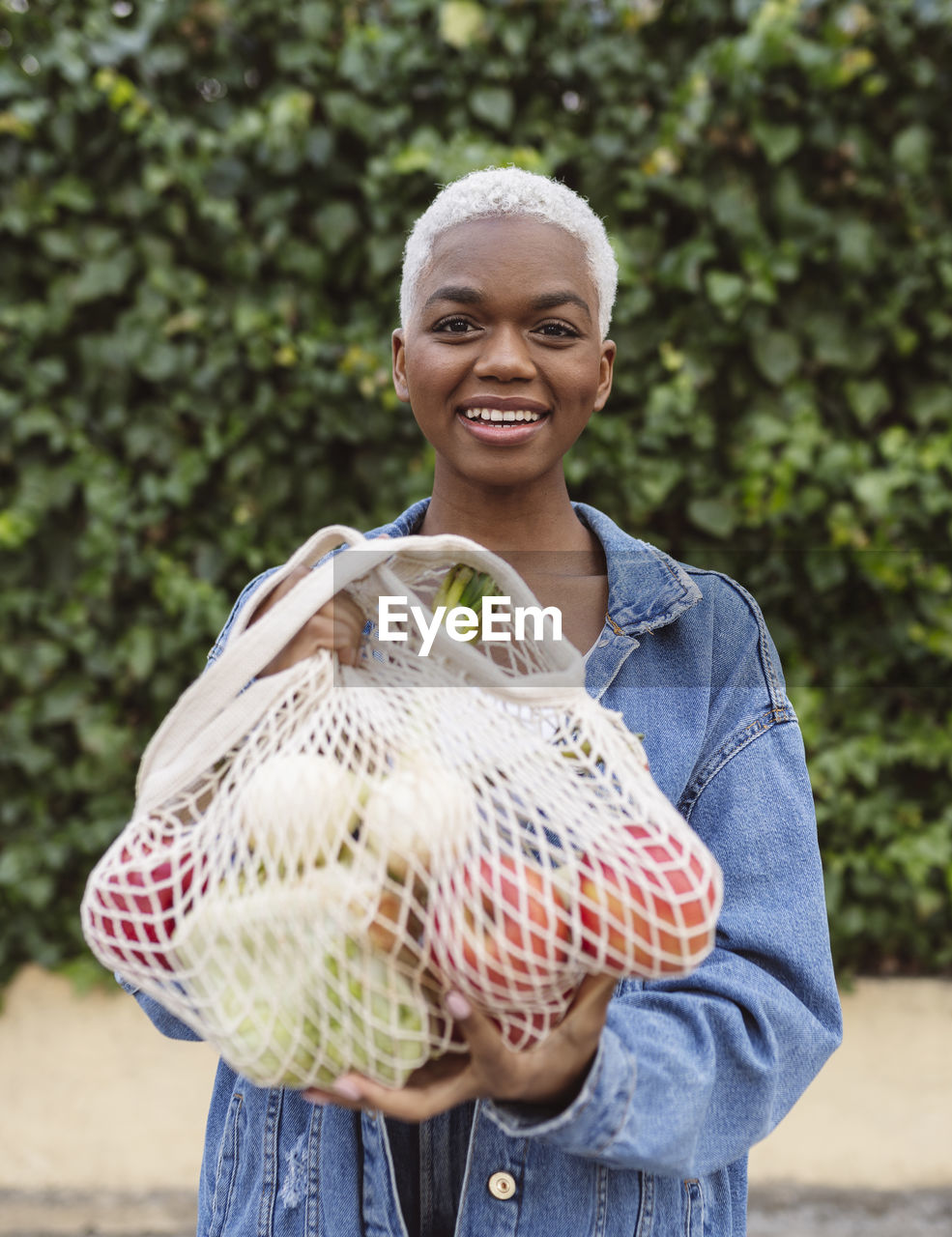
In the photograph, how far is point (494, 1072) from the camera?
980 millimetres

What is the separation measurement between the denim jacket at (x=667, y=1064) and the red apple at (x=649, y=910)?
15cm

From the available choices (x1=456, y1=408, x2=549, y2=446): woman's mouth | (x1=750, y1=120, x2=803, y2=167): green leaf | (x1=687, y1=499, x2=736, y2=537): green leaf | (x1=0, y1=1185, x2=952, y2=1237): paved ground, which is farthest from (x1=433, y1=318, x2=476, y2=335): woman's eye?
(x1=0, y1=1185, x2=952, y2=1237): paved ground

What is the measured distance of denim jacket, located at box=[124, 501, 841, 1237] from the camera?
1.17 metres

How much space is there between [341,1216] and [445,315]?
3.92ft

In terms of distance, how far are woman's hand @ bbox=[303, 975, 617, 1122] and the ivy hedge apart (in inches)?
82.0

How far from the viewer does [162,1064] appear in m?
3.27

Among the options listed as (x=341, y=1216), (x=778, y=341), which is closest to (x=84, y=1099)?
(x=341, y=1216)

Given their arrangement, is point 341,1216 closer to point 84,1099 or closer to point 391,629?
point 391,629

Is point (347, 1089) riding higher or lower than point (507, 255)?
lower

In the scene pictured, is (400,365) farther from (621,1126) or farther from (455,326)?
(621,1126)

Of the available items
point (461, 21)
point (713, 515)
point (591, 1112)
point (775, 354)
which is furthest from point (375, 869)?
point (461, 21)

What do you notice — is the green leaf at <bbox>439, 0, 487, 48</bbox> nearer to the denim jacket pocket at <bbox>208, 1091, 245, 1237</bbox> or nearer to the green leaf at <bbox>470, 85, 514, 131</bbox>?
the green leaf at <bbox>470, 85, 514, 131</bbox>

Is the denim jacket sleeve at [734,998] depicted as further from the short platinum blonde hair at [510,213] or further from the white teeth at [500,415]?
the short platinum blonde hair at [510,213]

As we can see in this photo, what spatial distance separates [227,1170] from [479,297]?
4.09 ft
